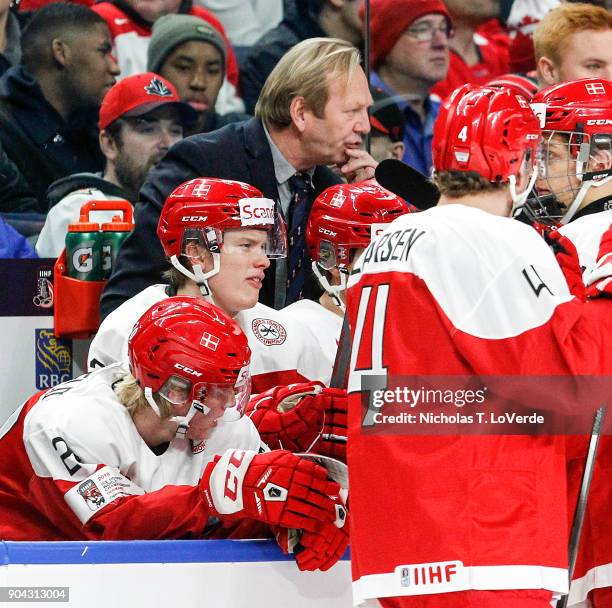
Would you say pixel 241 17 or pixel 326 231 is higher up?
pixel 241 17

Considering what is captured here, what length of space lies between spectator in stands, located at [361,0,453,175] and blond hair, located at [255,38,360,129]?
0.69 meters

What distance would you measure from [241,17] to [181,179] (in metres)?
1.04

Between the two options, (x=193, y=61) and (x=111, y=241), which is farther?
(x=193, y=61)

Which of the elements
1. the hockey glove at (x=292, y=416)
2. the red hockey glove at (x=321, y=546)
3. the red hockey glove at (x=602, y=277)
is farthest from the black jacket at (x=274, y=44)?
the red hockey glove at (x=602, y=277)

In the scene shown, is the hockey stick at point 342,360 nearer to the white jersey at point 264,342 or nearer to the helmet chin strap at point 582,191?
the white jersey at point 264,342

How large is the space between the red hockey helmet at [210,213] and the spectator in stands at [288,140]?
320 millimetres

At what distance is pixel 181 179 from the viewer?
12.3 feet

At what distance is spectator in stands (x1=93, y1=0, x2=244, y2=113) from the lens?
4449 mm

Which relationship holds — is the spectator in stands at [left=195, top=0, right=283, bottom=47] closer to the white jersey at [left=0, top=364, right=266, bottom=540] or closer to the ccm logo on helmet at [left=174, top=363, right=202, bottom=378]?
the white jersey at [left=0, top=364, right=266, bottom=540]

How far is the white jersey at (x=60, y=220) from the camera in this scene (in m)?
4.04

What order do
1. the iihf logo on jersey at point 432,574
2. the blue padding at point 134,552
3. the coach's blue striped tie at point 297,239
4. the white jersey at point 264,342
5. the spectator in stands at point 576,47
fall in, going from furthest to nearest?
1. the spectator in stands at point 576,47
2. the coach's blue striped tie at point 297,239
3. the white jersey at point 264,342
4. the blue padding at point 134,552
5. the iihf logo on jersey at point 432,574

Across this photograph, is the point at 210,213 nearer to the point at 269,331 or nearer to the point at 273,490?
the point at 269,331

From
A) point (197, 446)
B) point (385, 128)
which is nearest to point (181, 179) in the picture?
point (385, 128)

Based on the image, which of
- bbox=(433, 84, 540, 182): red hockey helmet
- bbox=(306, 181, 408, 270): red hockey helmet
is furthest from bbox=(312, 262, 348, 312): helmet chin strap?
bbox=(433, 84, 540, 182): red hockey helmet
